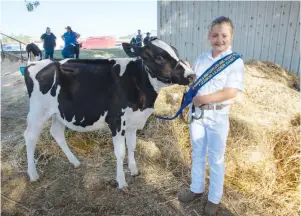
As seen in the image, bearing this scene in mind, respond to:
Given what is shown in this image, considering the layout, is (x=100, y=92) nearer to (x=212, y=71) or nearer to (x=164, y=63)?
(x=164, y=63)

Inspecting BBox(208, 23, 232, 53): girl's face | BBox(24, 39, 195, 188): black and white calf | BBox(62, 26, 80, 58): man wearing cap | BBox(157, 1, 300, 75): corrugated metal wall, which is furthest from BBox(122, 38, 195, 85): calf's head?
BBox(62, 26, 80, 58): man wearing cap

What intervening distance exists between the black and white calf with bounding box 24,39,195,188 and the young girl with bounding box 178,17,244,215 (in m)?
0.43

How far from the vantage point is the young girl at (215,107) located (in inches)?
97.0

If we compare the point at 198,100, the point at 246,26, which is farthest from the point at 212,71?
the point at 246,26

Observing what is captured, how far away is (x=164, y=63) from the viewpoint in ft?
9.02

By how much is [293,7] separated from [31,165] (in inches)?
333

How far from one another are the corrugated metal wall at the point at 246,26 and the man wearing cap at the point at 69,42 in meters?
3.59

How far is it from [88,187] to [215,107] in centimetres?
197

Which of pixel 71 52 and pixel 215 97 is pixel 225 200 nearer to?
pixel 215 97

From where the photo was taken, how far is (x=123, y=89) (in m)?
3.08

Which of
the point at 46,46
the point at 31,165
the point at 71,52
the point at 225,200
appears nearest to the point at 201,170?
the point at 225,200

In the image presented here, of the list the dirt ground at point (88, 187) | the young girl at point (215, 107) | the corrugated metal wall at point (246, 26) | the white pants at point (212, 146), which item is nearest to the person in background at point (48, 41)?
the corrugated metal wall at point (246, 26)

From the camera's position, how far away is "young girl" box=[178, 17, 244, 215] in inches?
97.0

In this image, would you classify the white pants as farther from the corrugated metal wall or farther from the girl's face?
the corrugated metal wall
